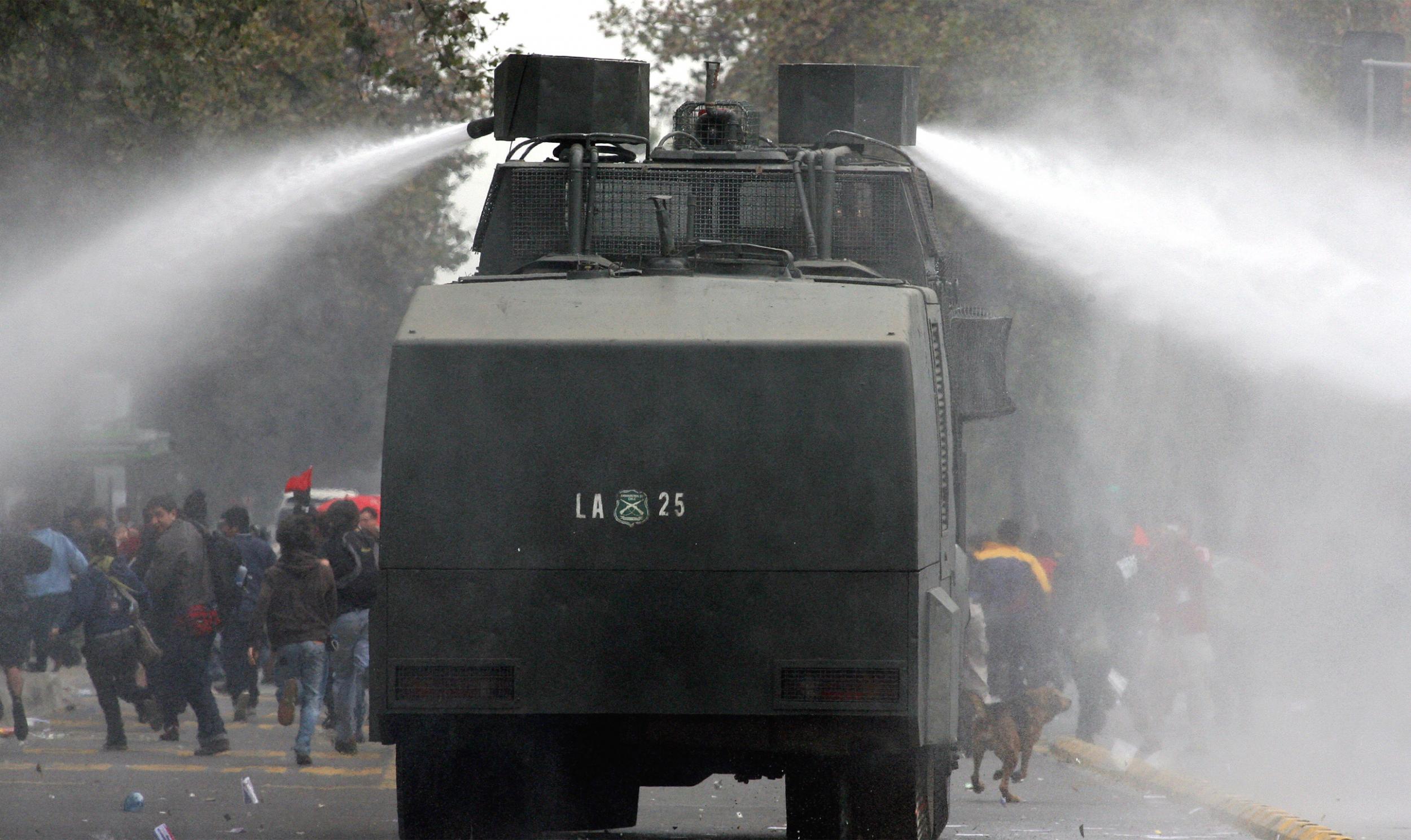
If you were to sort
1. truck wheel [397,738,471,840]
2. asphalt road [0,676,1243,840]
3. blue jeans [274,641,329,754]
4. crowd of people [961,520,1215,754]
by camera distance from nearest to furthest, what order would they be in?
1. truck wheel [397,738,471,840]
2. asphalt road [0,676,1243,840]
3. blue jeans [274,641,329,754]
4. crowd of people [961,520,1215,754]

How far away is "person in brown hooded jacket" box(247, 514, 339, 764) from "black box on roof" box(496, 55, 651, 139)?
5.99 m

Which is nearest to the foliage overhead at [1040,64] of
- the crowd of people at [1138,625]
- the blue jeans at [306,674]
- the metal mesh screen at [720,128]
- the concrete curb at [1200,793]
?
the crowd of people at [1138,625]

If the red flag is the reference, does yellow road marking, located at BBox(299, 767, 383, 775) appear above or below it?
below

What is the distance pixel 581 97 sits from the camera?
32.8 feet

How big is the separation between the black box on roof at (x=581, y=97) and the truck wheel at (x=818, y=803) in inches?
118

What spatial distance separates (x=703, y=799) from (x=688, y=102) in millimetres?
4693

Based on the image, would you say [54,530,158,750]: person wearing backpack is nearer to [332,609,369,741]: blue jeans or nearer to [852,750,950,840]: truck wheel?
[332,609,369,741]: blue jeans

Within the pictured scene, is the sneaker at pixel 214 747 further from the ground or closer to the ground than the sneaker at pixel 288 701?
closer to the ground

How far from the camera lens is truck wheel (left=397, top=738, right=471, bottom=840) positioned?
27.7ft

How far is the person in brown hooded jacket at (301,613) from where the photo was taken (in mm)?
15258

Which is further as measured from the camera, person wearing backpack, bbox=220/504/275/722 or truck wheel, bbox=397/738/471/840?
person wearing backpack, bbox=220/504/275/722

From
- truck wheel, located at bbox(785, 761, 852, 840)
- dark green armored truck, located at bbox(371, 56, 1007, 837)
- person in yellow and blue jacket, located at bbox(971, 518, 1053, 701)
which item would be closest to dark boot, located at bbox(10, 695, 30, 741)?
person in yellow and blue jacket, located at bbox(971, 518, 1053, 701)

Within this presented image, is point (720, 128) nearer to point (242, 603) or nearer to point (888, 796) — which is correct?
point (888, 796)

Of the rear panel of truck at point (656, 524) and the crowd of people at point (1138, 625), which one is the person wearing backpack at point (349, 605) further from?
the rear panel of truck at point (656, 524)
